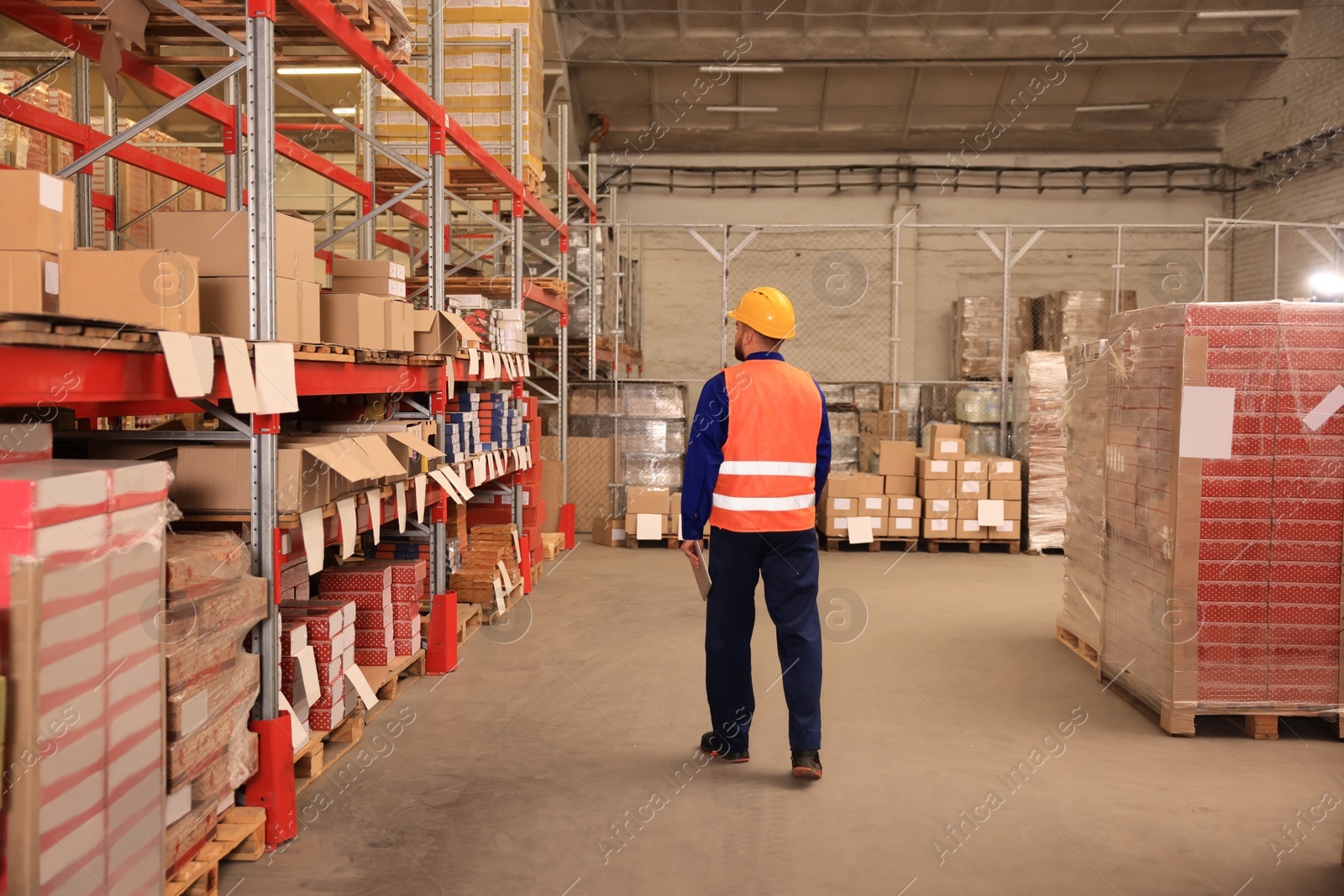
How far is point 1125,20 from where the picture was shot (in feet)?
44.1

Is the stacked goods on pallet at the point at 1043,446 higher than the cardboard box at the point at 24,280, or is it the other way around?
the cardboard box at the point at 24,280

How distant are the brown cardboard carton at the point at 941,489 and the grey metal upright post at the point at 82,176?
26.8ft

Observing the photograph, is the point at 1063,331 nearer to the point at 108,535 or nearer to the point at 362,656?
the point at 362,656

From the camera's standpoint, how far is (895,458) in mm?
10812

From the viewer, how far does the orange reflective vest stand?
13.8 ft

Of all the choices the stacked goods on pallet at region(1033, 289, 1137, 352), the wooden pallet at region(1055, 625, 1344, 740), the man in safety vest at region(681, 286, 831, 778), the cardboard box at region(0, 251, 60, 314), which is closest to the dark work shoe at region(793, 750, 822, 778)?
the man in safety vest at region(681, 286, 831, 778)

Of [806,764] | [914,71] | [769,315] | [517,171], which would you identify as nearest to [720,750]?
[806,764]

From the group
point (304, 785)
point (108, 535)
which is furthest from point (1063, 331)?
point (108, 535)

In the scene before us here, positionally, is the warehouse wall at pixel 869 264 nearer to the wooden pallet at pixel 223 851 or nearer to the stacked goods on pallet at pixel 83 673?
the wooden pallet at pixel 223 851

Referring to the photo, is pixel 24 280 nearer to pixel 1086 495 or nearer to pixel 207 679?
pixel 207 679

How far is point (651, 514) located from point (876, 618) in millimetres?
3795

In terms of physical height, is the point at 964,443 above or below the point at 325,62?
below

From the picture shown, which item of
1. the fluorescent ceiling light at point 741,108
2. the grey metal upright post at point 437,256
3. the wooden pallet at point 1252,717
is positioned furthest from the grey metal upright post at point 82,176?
the fluorescent ceiling light at point 741,108

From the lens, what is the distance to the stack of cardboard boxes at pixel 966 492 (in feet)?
35.0
